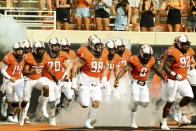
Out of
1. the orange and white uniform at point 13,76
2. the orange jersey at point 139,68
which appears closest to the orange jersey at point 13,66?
the orange and white uniform at point 13,76

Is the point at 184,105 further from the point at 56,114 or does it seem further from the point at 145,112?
the point at 56,114

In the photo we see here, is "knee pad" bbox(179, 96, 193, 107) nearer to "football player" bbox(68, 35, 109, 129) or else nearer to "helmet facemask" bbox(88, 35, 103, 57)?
"football player" bbox(68, 35, 109, 129)

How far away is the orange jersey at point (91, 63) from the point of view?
12648 millimetres

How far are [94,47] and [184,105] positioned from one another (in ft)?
8.01

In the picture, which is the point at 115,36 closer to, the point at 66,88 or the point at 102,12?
the point at 102,12

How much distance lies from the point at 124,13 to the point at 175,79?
3880 millimetres

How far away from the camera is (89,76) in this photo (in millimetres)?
12695

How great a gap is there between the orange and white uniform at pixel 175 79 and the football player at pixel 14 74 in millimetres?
3786

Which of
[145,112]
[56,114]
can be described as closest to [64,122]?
[56,114]

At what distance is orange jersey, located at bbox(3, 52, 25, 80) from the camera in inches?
567

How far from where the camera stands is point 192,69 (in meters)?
14.8

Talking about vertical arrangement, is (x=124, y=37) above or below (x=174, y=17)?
below

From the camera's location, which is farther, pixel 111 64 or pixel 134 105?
pixel 111 64

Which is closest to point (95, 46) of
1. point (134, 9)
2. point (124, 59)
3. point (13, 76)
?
point (124, 59)
